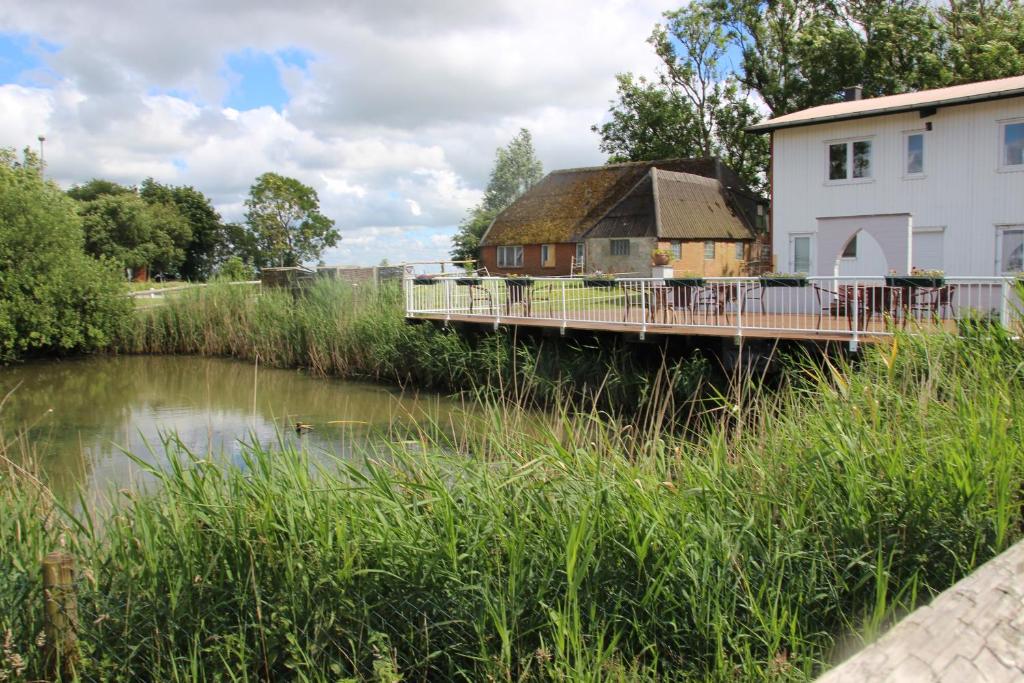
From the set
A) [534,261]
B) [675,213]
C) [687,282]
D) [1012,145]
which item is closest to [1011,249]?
[1012,145]

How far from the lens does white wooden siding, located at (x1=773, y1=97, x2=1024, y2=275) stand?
66.4 feet

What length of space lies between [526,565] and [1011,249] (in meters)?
20.4

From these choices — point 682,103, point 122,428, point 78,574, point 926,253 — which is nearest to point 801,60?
point 682,103

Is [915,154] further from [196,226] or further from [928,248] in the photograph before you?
[196,226]

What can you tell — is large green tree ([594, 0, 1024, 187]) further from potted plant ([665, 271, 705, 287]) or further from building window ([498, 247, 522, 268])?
potted plant ([665, 271, 705, 287])

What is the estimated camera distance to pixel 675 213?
37.3 metres

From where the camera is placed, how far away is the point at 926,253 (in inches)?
839

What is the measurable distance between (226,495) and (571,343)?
41.4 feet

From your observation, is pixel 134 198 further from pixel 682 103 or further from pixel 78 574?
pixel 78 574

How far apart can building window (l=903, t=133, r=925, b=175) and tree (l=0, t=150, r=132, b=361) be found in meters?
23.4

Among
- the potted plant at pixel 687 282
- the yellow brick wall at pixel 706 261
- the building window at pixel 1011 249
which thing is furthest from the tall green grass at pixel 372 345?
the yellow brick wall at pixel 706 261

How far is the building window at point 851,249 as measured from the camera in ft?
71.7

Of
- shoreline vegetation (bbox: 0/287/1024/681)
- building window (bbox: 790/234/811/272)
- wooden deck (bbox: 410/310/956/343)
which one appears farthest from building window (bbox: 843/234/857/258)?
shoreline vegetation (bbox: 0/287/1024/681)

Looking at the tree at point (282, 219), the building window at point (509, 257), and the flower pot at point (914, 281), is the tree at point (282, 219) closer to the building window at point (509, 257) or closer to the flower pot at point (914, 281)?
the building window at point (509, 257)
